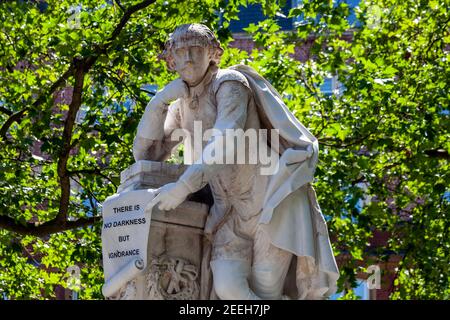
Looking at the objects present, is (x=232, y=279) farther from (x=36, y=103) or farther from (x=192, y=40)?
(x=36, y=103)

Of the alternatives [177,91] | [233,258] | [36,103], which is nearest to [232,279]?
[233,258]

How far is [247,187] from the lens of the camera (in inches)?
413

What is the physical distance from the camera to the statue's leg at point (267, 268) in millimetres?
10297

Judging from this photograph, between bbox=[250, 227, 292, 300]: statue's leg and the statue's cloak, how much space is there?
0.11 m

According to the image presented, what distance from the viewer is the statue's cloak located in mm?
10227

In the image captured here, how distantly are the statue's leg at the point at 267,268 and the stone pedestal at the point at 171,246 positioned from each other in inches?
14.7

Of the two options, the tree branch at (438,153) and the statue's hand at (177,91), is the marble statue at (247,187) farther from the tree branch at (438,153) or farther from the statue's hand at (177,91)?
the tree branch at (438,153)

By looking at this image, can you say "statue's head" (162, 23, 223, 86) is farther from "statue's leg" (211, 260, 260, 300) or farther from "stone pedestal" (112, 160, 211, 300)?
"statue's leg" (211, 260, 260, 300)

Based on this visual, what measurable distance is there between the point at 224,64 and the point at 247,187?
414 inches

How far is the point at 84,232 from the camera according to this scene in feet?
68.0

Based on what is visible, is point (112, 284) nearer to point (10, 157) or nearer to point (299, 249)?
point (299, 249)

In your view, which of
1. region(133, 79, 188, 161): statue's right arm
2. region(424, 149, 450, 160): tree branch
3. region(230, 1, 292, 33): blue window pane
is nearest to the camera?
region(133, 79, 188, 161): statue's right arm

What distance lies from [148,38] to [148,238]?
9.69m

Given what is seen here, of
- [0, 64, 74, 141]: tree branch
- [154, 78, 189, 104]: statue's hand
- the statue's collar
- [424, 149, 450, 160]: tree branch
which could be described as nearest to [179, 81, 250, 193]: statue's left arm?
the statue's collar
